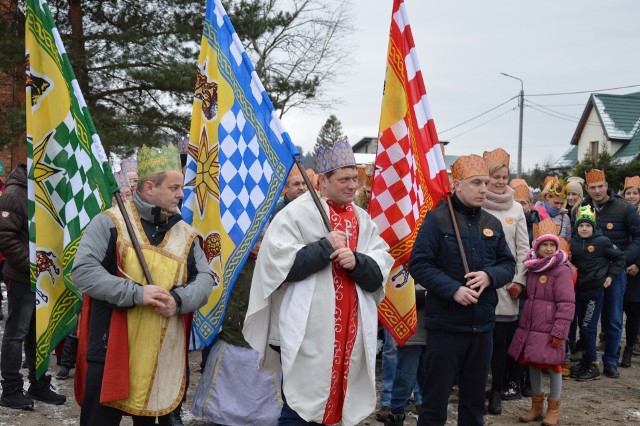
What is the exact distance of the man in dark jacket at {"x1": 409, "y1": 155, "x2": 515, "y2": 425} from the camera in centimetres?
429

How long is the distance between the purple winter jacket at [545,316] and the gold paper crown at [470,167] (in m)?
1.69

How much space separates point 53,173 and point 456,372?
2.88 metres

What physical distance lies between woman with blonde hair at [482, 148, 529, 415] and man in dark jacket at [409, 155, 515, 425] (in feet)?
4.01

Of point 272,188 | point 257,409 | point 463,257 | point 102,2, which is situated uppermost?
point 102,2

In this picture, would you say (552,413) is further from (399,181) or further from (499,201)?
(399,181)

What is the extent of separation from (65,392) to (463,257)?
4.01 metres

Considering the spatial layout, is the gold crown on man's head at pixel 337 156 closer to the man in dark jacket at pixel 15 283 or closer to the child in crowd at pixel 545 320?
the child in crowd at pixel 545 320

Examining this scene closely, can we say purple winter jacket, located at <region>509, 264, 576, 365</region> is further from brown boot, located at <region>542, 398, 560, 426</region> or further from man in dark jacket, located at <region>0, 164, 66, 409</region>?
man in dark jacket, located at <region>0, 164, 66, 409</region>

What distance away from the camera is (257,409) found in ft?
16.6

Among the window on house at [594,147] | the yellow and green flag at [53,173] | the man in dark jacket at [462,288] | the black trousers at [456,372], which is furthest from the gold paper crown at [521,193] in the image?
the window on house at [594,147]

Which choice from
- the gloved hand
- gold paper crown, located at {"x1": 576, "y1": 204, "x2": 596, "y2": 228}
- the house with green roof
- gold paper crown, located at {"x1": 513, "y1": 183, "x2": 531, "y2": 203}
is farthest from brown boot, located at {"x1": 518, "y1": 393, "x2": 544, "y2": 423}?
the house with green roof

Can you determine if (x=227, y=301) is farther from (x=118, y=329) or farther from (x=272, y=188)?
(x=118, y=329)

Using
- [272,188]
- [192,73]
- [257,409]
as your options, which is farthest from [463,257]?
[192,73]

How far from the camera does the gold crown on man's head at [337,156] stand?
398 cm
